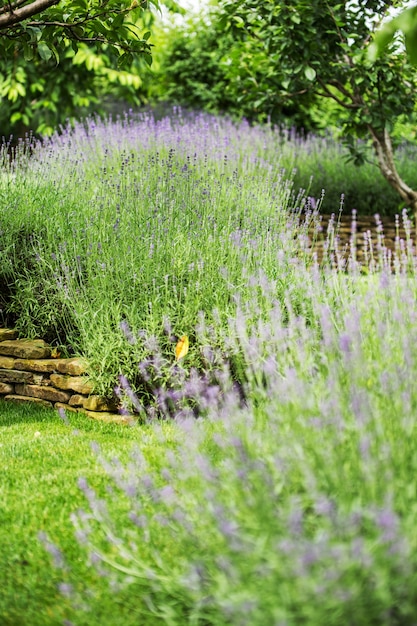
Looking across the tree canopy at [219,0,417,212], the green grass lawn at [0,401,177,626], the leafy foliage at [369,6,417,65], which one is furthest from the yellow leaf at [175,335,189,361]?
the tree canopy at [219,0,417,212]

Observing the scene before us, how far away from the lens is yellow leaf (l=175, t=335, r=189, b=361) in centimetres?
415

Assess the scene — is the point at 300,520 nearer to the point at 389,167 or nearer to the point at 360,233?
the point at 389,167

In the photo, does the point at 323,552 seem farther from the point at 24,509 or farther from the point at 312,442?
the point at 24,509

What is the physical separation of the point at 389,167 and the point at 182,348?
15.7ft

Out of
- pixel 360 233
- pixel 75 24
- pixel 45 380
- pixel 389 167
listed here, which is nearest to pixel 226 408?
pixel 75 24

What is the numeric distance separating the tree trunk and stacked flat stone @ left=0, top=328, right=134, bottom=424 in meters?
4.57

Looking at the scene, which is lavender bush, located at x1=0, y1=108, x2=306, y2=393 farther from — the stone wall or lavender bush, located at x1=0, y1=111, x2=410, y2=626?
the stone wall

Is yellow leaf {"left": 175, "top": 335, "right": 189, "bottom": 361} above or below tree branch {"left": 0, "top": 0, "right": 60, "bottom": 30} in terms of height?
below

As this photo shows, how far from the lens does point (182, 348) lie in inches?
165

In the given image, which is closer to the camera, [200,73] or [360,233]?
[360,233]

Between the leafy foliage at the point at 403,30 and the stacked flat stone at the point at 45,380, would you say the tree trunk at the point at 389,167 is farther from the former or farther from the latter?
the leafy foliage at the point at 403,30

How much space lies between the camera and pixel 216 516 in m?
1.94

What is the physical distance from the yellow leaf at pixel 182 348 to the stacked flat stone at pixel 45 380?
521mm

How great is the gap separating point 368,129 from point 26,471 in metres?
6.03
